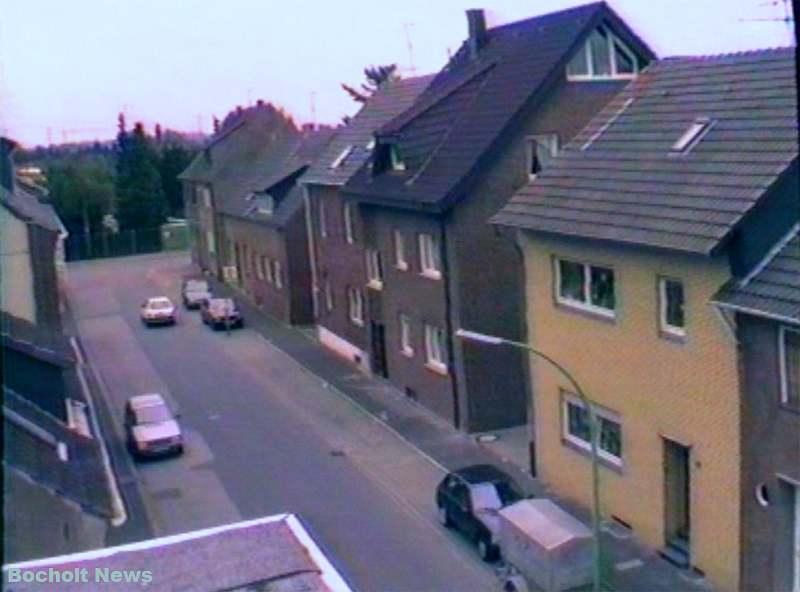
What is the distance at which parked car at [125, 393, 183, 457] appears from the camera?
1505 cm

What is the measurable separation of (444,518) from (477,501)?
2.54 ft

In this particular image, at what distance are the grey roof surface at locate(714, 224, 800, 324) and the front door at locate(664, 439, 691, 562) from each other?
76.8 inches

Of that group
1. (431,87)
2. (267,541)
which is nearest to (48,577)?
(267,541)

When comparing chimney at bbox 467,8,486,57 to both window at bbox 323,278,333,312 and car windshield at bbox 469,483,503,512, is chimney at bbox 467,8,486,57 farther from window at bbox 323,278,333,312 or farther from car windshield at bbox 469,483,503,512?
car windshield at bbox 469,483,503,512

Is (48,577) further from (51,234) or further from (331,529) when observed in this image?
(51,234)

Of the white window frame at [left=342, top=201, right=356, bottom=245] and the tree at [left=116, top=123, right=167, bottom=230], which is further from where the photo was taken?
the tree at [left=116, top=123, right=167, bottom=230]

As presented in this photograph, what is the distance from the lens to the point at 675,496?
410 inches

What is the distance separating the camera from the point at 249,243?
28.4 meters

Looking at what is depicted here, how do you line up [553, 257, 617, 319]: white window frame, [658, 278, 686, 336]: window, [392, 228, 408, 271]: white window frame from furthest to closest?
[392, 228, 408, 271]: white window frame, [553, 257, 617, 319]: white window frame, [658, 278, 686, 336]: window

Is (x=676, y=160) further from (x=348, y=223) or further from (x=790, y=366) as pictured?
(x=348, y=223)

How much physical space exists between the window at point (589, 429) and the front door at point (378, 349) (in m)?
6.90

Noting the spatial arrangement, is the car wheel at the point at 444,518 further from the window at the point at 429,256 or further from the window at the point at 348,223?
the window at the point at 348,223

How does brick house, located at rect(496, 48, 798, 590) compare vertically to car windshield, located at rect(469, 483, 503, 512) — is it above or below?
above

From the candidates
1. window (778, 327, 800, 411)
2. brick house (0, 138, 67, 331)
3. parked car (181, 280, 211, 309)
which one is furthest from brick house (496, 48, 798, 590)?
parked car (181, 280, 211, 309)
